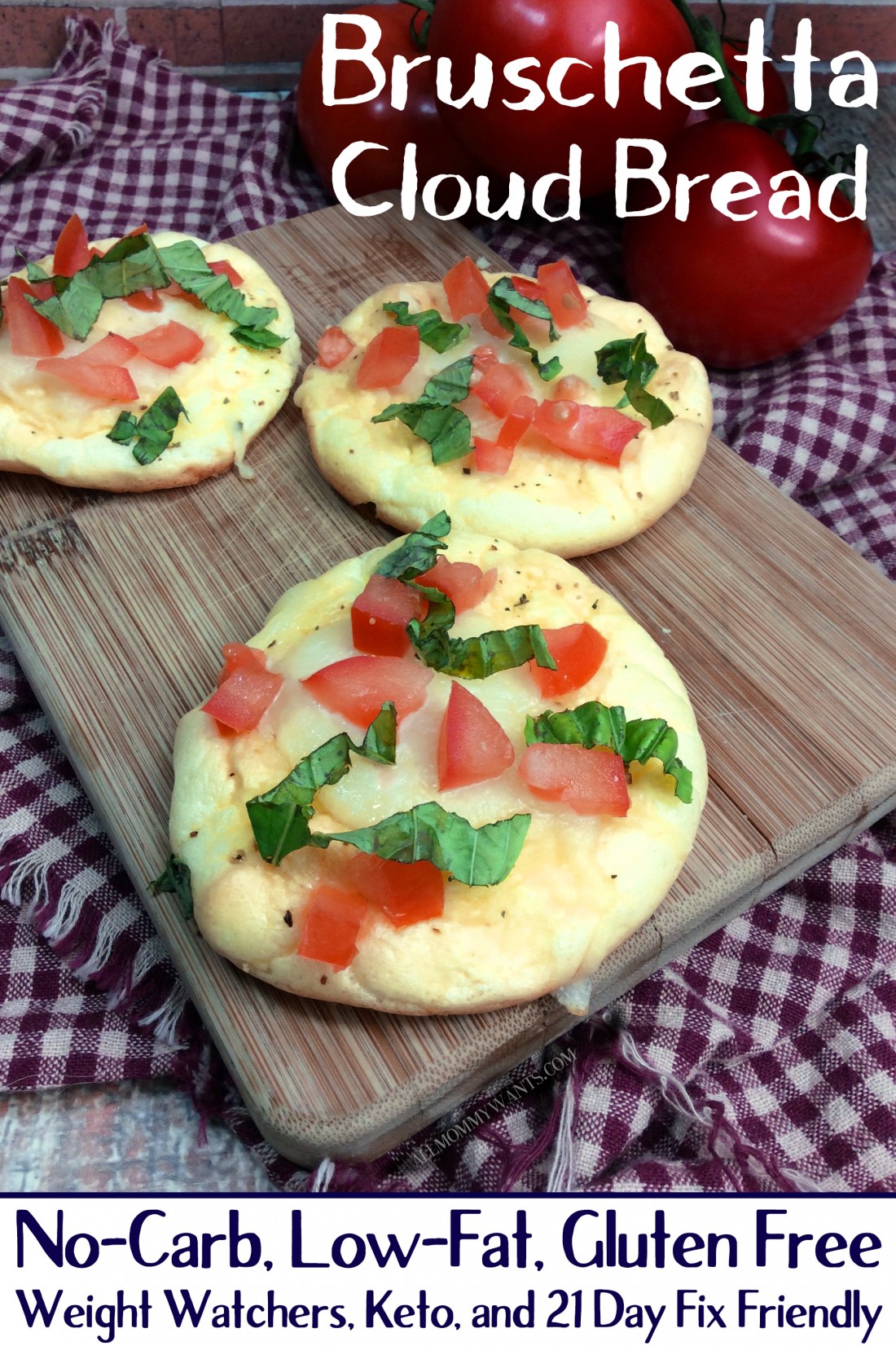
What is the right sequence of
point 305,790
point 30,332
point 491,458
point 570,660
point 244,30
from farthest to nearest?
point 244,30
point 30,332
point 491,458
point 570,660
point 305,790

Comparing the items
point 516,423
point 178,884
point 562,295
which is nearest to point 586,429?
point 516,423

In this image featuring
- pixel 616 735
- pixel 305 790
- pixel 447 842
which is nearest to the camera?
pixel 447 842

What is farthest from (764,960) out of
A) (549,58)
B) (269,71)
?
(269,71)

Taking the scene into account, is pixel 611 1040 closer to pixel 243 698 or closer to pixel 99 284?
pixel 243 698

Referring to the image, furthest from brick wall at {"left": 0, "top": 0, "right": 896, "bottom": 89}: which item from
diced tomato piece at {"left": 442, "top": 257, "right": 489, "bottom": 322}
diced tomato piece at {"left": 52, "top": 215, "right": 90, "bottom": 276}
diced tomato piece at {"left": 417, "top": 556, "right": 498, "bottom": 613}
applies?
diced tomato piece at {"left": 417, "top": 556, "right": 498, "bottom": 613}

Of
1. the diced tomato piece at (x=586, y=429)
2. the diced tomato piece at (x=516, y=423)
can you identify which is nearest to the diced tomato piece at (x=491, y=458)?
the diced tomato piece at (x=516, y=423)
